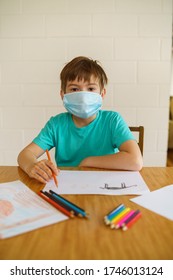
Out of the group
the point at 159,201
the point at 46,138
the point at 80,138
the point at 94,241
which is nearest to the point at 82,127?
the point at 80,138

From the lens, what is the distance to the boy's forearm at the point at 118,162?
34.5 inches

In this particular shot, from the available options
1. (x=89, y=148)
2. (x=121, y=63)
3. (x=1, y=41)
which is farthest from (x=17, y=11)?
(x=89, y=148)

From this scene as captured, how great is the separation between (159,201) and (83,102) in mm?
579

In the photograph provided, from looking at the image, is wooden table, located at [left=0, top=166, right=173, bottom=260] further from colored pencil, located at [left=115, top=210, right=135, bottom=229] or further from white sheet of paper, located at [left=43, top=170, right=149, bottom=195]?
white sheet of paper, located at [left=43, top=170, right=149, bottom=195]

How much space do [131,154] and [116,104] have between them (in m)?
0.92

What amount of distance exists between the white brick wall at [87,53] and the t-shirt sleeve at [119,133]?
2.19ft

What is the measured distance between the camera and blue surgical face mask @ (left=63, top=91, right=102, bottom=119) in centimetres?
105

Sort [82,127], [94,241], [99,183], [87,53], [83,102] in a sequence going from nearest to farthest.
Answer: [94,241] → [99,183] → [83,102] → [82,127] → [87,53]

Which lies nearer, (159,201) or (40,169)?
(159,201)

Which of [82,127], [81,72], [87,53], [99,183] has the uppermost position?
[87,53]

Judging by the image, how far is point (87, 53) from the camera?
1.73m

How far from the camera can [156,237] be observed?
1.49 ft

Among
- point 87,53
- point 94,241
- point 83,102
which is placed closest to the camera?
point 94,241

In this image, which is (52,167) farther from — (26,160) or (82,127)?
(82,127)
